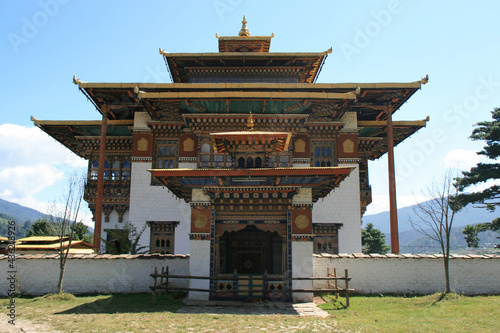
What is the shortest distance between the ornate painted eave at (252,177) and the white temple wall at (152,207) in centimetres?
681

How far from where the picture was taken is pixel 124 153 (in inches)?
875

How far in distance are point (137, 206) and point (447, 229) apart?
14.1m

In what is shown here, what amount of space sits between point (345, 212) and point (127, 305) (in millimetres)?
11903

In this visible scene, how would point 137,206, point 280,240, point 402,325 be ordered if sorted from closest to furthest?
point 402,325, point 280,240, point 137,206

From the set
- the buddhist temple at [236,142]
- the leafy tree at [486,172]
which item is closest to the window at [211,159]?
the buddhist temple at [236,142]

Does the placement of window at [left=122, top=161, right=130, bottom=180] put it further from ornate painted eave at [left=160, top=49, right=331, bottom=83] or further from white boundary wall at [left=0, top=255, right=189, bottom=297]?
white boundary wall at [left=0, top=255, right=189, bottom=297]

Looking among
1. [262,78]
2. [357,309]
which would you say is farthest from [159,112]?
[357,309]

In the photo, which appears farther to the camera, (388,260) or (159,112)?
(159,112)

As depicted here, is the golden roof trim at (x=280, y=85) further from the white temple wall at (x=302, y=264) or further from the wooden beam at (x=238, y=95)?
the white temple wall at (x=302, y=264)

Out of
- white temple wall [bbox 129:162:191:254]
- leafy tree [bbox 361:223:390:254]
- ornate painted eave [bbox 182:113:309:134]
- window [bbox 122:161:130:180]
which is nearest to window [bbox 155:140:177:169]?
white temple wall [bbox 129:162:191:254]

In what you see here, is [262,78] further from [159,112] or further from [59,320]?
[59,320]

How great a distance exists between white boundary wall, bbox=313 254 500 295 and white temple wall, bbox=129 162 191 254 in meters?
7.90

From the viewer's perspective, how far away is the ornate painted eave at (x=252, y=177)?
11.9 meters

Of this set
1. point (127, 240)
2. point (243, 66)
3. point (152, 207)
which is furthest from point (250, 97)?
point (127, 240)
